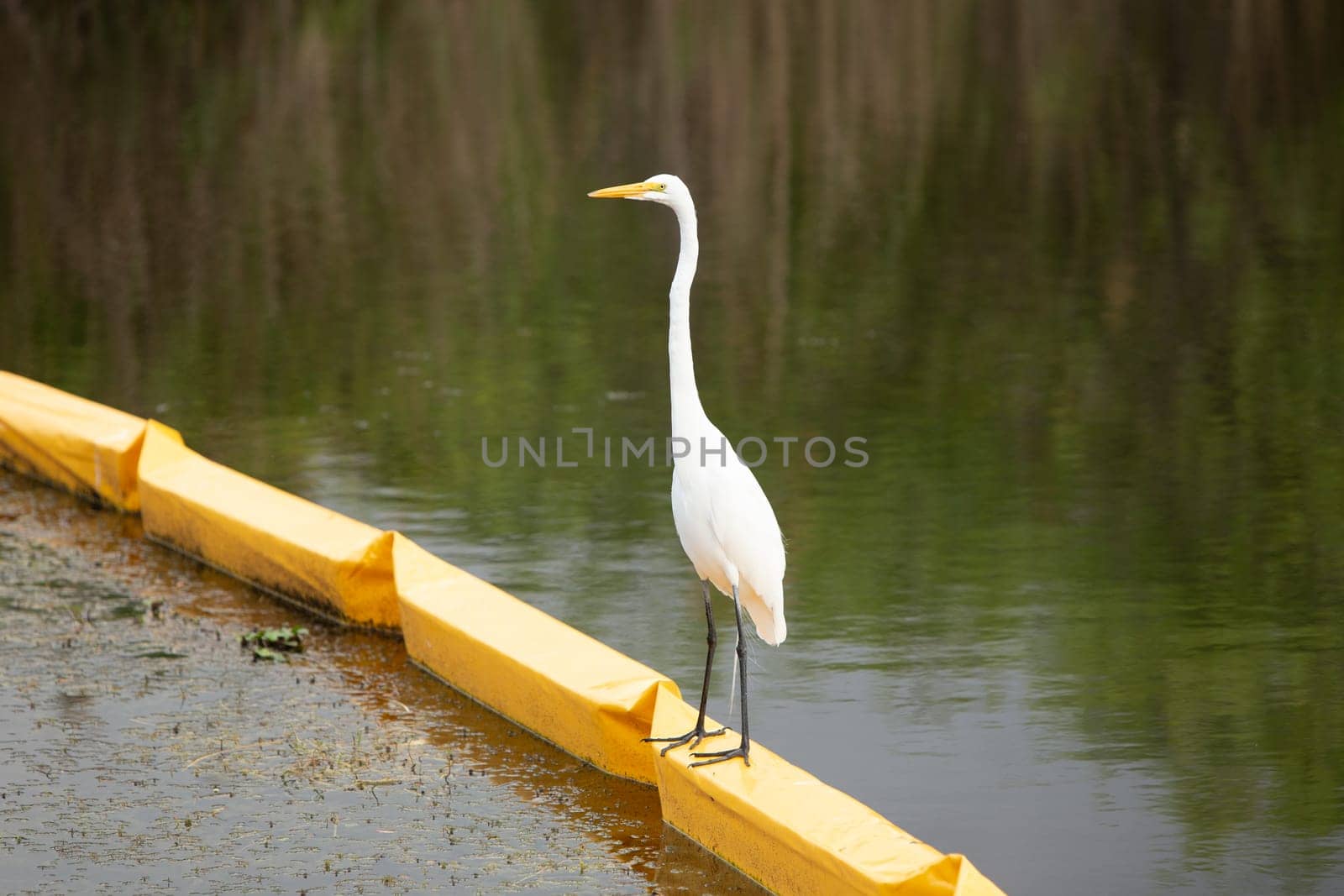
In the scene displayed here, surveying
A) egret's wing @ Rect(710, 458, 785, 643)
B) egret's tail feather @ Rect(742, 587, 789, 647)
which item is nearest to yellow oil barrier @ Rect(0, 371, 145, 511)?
egret's tail feather @ Rect(742, 587, 789, 647)

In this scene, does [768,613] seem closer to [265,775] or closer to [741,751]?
[741,751]

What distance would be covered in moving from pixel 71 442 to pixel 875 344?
557 centimetres

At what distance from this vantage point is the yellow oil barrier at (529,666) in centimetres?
580

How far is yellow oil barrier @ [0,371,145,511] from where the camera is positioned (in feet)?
29.0

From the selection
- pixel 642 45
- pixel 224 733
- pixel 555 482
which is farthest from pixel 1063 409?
pixel 642 45

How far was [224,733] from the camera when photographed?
20.8 feet

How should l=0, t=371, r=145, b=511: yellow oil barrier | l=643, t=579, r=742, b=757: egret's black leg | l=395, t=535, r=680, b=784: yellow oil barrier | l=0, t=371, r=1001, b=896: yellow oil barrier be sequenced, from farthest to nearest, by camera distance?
l=0, t=371, r=145, b=511: yellow oil barrier, l=395, t=535, r=680, b=784: yellow oil barrier, l=643, t=579, r=742, b=757: egret's black leg, l=0, t=371, r=1001, b=896: yellow oil barrier

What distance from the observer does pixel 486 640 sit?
6387 millimetres

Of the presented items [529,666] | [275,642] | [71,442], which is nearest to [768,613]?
[529,666]

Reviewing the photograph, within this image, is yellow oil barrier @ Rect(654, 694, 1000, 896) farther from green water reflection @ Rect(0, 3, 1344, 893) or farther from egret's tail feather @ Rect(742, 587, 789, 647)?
green water reflection @ Rect(0, 3, 1344, 893)

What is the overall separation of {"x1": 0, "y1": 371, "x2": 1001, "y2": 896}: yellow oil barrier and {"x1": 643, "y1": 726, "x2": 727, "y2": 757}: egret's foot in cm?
3

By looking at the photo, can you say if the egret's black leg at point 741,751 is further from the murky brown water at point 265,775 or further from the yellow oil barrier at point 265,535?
the yellow oil barrier at point 265,535

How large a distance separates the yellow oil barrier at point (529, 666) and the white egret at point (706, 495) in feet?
1.21

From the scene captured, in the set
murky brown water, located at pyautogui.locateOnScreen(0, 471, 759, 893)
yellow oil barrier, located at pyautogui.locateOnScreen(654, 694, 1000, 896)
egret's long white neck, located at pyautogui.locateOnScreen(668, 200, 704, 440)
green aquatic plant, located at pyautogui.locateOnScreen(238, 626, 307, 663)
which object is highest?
egret's long white neck, located at pyautogui.locateOnScreen(668, 200, 704, 440)
